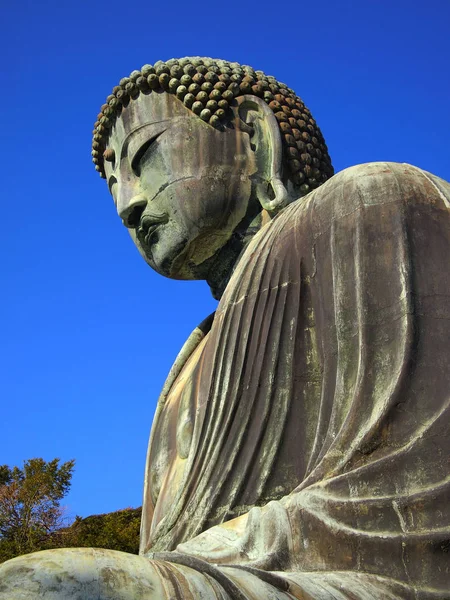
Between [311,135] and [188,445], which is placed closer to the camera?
[188,445]

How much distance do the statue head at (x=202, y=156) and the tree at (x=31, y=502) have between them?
1217 centimetres

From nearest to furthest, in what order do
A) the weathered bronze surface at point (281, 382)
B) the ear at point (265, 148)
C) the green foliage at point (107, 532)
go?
the weathered bronze surface at point (281, 382) < the ear at point (265, 148) < the green foliage at point (107, 532)

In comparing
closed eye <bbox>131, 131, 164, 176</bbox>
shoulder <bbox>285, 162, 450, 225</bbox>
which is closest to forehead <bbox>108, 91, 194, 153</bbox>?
closed eye <bbox>131, 131, 164, 176</bbox>

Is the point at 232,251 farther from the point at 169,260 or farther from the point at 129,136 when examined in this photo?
the point at 129,136

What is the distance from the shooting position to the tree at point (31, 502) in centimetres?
1856

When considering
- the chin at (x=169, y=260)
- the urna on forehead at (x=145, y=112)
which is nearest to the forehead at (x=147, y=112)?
the urna on forehead at (x=145, y=112)

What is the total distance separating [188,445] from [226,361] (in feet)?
1.95

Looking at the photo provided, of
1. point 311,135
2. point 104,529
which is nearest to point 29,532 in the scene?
point 104,529

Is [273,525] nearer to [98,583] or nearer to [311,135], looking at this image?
[98,583]

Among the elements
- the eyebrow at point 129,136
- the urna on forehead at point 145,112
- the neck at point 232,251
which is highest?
the urna on forehead at point 145,112

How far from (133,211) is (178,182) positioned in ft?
1.48

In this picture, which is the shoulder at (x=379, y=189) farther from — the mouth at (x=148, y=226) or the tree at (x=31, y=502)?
the tree at (x=31, y=502)

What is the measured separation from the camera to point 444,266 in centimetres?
538

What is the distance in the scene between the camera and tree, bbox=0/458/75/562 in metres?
18.6
